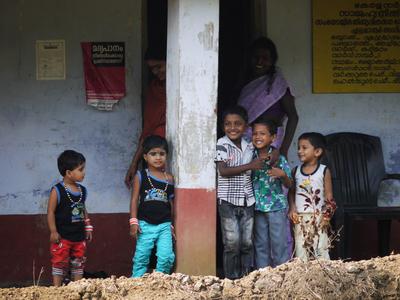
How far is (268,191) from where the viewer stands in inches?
269

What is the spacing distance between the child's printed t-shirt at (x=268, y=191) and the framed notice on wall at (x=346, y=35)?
1.46m

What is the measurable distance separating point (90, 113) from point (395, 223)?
9.68 ft

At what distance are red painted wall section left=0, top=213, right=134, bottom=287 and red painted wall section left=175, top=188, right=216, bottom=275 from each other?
4.85 feet

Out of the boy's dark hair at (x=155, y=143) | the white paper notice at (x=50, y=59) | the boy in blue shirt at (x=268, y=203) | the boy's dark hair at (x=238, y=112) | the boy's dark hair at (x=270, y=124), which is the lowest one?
the boy in blue shirt at (x=268, y=203)

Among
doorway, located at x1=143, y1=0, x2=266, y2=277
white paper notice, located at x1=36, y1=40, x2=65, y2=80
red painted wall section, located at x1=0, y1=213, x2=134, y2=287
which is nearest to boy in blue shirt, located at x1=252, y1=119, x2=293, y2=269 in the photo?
doorway, located at x1=143, y1=0, x2=266, y2=277

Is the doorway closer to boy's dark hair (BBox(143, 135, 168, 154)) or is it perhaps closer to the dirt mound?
boy's dark hair (BBox(143, 135, 168, 154))

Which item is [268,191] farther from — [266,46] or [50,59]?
[50,59]

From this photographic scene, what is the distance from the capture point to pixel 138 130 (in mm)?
7879

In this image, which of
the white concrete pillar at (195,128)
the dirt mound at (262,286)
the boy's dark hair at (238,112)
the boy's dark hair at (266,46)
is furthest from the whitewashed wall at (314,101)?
the dirt mound at (262,286)

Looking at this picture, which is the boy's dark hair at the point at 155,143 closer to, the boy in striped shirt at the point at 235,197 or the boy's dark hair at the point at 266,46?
the boy in striped shirt at the point at 235,197

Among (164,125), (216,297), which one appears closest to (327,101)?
(164,125)

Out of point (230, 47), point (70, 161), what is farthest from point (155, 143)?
point (230, 47)

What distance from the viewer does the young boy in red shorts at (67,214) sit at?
21.7 feet

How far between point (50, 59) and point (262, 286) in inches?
134
